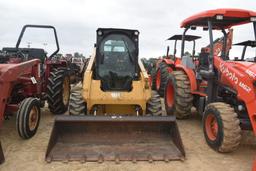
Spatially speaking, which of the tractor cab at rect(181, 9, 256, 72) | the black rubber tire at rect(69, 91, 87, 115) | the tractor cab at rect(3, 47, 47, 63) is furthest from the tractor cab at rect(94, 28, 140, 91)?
the tractor cab at rect(3, 47, 47, 63)

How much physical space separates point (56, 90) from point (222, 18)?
4058mm

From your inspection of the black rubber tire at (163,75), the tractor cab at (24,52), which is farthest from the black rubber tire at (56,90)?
the black rubber tire at (163,75)

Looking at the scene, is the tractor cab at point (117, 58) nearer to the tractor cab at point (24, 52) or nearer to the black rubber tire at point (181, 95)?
the black rubber tire at point (181, 95)

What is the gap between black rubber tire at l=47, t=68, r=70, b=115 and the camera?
7.84 metres

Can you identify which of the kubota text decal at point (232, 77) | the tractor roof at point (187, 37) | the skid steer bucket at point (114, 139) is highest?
the tractor roof at point (187, 37)

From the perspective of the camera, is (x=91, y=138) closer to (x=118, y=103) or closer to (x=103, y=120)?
(x=103, y=120)

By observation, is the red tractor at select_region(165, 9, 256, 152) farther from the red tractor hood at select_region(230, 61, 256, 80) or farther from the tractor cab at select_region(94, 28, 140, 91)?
the tractor cab at select_region(94, 28, 140, 91)

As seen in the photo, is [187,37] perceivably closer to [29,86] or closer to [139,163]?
[29,86]

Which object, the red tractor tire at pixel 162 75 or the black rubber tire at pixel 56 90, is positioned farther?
the red tractor tire at pixel 162 75

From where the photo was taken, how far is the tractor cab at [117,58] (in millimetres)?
6961

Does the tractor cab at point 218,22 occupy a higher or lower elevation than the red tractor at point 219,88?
higher

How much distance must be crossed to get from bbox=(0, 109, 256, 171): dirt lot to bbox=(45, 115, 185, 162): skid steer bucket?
0.45ft

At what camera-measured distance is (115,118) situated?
543 centimetres

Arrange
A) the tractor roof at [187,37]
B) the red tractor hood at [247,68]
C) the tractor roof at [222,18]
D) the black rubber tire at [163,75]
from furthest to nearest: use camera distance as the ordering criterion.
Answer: the tractor roof at [187,37] < the black rubber tire at [163,75] < the tractor roof at [222,18] < the red tractor hood at [247,68]
